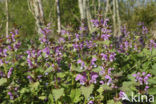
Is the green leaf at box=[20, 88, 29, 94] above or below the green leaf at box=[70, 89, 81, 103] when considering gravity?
above

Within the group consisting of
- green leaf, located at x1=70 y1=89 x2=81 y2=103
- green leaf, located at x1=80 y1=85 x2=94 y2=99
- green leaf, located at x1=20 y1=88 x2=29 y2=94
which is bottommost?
green leaf, located at x1=70 y1=89 x2=81 y2=103

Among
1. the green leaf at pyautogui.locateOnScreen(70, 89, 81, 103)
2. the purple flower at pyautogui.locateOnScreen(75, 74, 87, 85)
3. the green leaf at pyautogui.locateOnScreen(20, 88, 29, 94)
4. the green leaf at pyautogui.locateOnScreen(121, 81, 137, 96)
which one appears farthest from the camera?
the green leaf at pyautogui.locateOnScreen(20, 88, 29, 94)

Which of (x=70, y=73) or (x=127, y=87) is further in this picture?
(x=70, y=73)

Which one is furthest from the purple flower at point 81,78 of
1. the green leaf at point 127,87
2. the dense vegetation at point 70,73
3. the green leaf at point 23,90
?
the green leaf at point 23,90

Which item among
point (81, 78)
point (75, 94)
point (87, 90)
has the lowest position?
point (75, 94)

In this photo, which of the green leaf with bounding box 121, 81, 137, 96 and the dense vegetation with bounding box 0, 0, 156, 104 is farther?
the dense vegetation with bounding box 0, 0, 156, 104

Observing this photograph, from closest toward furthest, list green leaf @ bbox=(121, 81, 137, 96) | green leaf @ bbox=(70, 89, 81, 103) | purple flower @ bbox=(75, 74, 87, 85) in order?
green leaf @ bbox=(121, 81, 137, 96) < purple flower @ bbox=(75, 74, 87, 85) < green leaf @ bbox=(70, 89, 81, 103)

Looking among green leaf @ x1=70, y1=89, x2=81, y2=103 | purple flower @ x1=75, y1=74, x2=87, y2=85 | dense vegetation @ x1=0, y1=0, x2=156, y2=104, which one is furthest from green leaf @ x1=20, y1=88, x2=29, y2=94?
purple flower @ x1=75, y1=74, x2=87, y2=85

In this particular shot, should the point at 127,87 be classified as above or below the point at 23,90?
above

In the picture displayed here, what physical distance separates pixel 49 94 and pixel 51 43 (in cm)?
86

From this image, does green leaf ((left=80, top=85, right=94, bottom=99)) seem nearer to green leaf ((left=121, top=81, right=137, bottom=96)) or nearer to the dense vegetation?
the dense vegetation

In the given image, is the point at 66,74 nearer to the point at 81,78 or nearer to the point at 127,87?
the point at 81,78

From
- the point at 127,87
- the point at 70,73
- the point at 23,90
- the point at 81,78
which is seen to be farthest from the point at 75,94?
the point at 127,87

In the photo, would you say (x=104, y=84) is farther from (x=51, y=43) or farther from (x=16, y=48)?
(x=16, y=48)
